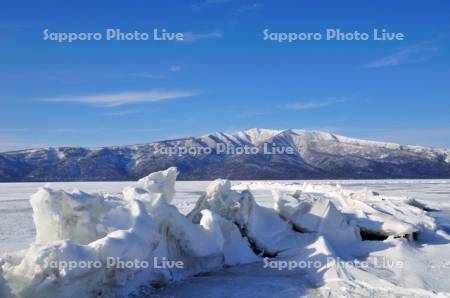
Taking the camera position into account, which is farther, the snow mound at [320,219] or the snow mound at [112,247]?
the snow mound at [320,219]

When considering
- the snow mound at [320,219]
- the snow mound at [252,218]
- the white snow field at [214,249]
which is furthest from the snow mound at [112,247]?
the snow mound at [320,219]

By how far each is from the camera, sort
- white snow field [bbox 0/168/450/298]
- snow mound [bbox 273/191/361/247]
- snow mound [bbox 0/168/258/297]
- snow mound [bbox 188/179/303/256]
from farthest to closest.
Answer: snow mound [bbox 273/191/361/247] → snow mound [bbox 188/179/303/256] → white snow field [bbox 0/168/450/298] → snow mound [bbox 0/168/258/297]

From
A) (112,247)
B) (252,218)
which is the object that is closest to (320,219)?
(252,218)

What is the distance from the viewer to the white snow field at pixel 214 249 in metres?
7.33

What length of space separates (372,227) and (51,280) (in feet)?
27.6

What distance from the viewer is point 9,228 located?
13.8 m

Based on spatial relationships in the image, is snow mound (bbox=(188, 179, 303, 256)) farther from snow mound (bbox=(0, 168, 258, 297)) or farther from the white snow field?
snow mound (bbox=(0, 168, 258, 297))

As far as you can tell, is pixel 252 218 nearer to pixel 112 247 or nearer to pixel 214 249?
pixel 214 249

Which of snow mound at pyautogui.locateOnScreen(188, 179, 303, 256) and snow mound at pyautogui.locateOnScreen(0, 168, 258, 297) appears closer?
snow mound at pyautogui.locateOnScreen(0, 168, 258, 297)

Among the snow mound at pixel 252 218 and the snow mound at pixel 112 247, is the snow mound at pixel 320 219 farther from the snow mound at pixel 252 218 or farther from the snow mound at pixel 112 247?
the snow mound at pixel 112 247

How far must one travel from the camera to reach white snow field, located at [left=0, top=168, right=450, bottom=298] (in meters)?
7.33

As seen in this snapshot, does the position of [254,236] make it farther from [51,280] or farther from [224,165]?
[224,165]

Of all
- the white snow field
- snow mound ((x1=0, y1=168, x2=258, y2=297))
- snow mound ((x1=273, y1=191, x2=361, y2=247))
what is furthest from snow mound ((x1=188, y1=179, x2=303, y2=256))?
snow mound ((x1=0, y1=168, x2=258, y2=297))

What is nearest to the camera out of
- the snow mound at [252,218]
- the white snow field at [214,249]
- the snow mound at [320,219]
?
the white snow field at [214,249]
